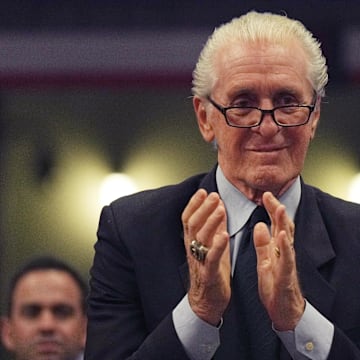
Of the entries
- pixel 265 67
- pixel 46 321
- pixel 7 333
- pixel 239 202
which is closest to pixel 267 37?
pixel 265 67

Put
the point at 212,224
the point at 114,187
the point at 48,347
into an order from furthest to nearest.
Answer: the point at 114,187 < the point at 48,347 < the point at 212,224

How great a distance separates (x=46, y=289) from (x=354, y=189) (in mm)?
3138

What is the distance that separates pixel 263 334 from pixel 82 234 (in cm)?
445

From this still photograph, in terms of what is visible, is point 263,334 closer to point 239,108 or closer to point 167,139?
point 239,108

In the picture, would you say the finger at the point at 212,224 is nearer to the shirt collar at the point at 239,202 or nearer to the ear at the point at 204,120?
the shirt collar at the point at 239,202

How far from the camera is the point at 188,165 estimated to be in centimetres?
697

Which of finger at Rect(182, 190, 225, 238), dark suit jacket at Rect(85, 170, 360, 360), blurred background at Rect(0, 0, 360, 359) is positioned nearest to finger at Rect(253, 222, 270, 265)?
finger at Rect(182, 190, 225, 238)

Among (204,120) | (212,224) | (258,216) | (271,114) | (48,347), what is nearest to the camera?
(212,224)

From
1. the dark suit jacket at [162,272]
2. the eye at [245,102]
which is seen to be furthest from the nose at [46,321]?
the eye at [245,102]

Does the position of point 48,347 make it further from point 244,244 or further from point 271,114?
point 271,114

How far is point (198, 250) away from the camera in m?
2.42

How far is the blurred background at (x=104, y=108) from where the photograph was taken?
252 inches

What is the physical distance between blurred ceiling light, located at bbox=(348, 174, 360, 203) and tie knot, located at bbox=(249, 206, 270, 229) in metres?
4.10

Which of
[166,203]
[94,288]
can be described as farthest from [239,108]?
[94,288]
